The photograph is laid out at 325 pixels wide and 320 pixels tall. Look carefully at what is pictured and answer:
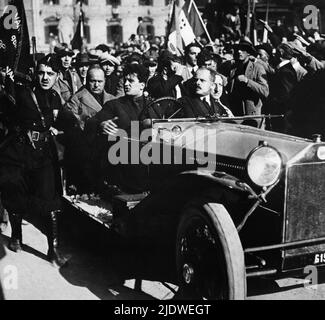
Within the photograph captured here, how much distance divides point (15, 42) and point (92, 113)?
123cm

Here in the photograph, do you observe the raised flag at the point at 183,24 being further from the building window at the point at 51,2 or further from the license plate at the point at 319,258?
the building window at the point at 51,2

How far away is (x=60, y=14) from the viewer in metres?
44.2

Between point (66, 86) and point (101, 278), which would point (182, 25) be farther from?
point (101, 278)

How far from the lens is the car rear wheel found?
3.13m

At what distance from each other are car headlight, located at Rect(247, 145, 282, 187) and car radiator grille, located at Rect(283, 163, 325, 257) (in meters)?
0.16

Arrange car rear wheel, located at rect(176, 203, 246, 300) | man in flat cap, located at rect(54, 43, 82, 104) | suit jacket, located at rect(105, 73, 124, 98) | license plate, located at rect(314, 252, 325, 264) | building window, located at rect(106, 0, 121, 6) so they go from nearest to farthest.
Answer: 1. car rear wheel, located at rect(176, 203, 246, 300)
2. license plate, located at rect(314, 252, 325, 264)
3. suit jacket, located at rect(105, 73, 124, 98)
4. man in flat cap, located at rect(54, 43, 82, 104)
5. building window, located at rect(106, 0, 121, 6)

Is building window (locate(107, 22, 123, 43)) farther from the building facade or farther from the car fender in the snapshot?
the car fender

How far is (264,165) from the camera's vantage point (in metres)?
3.22

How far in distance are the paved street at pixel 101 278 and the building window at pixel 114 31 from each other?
43.1 meters

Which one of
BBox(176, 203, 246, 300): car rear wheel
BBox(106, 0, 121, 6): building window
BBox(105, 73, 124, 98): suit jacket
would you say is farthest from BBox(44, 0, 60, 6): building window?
BBox(176, 203, 246, 300): car rear wheel

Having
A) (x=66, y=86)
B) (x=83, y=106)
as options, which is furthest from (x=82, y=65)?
(x=83, y=106)

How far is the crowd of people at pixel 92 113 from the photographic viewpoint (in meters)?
4.63

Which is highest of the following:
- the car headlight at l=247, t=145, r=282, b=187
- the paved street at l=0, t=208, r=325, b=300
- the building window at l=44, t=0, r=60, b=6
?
the building window at l=44, t=0, r=60, b=6
